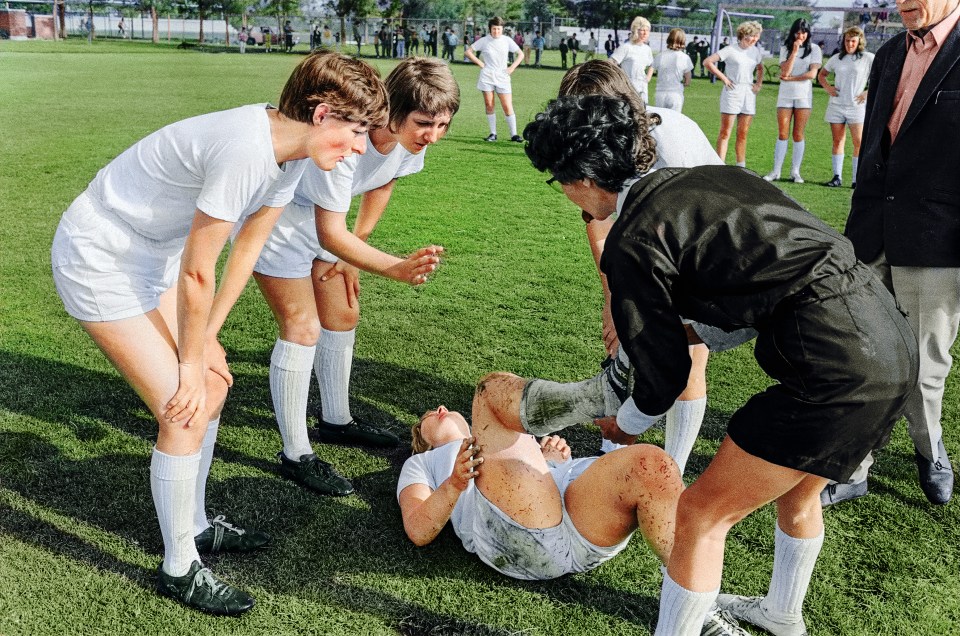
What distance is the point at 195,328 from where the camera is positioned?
104 inches

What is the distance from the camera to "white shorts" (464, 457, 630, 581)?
2.89 m

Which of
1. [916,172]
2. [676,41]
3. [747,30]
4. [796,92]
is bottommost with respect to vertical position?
[916,172]

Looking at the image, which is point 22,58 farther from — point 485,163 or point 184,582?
point 184,582

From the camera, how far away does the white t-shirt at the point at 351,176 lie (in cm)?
346

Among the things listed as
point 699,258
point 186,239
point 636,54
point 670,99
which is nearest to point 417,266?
point 186,239

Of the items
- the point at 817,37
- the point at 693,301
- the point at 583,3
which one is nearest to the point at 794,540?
the point at 693,301

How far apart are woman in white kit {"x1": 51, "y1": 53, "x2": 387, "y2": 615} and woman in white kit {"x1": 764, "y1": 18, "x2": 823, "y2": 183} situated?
10.2 metres

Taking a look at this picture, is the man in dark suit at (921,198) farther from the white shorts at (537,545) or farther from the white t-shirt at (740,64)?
the white t-shirt at (740,64)

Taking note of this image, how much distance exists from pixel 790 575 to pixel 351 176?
2.22 metres

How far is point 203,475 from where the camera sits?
3.24 metres

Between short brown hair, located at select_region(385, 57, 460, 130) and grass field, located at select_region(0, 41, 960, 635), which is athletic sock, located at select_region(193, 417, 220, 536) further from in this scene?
short brown hair, located at select_region(385, 57, 460, 130)

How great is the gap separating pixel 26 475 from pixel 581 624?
99.6 inches

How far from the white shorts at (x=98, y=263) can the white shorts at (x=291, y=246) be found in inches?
36.1

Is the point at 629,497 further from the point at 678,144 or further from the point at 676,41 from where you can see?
the point at 676,41
